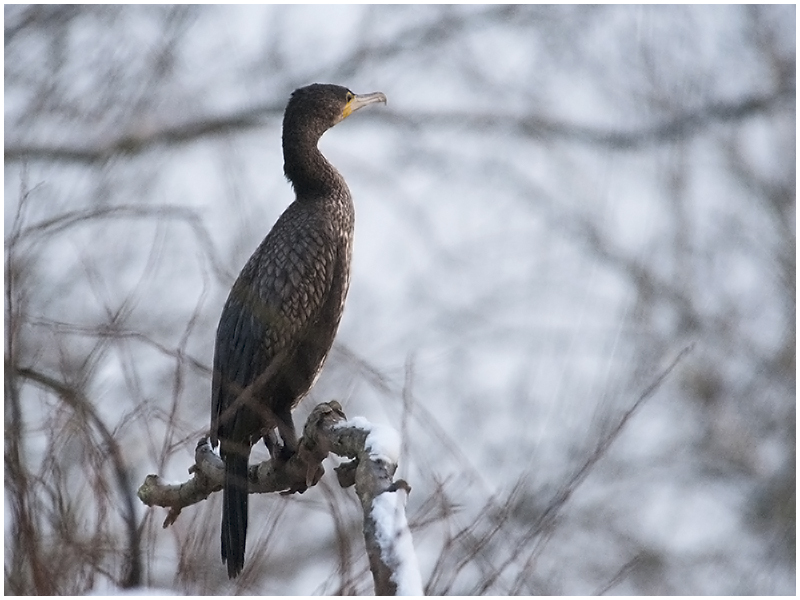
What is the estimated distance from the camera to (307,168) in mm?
4848

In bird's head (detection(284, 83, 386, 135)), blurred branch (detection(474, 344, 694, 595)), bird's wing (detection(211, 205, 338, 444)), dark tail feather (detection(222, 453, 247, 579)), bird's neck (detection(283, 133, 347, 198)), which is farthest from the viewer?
bird's head (detection(284, 83, 386, 135))

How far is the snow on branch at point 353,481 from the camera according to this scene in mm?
2328

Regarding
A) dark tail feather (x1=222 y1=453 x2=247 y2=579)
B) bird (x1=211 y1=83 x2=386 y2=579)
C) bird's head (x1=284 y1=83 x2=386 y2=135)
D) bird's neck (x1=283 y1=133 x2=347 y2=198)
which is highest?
bird's head (x1=284 y1=83 x2=386 y2=135)

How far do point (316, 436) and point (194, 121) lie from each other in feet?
6.83

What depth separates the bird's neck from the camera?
15.9 feet

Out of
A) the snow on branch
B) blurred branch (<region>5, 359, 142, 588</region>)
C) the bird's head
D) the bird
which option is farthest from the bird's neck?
blurred branch (<region>5, 359, 142, 588</region>)

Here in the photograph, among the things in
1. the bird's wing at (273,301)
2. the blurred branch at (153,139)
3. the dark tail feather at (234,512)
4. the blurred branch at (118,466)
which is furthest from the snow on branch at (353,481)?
the blurred branch at (153,139)

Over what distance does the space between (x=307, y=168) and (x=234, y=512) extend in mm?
1575

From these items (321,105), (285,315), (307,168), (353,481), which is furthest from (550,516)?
(321,105)

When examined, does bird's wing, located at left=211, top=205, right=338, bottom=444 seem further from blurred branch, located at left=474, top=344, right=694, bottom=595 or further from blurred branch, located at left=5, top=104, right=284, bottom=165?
→ blurred branch, located at left=474, top=344, right=694, bottom=595

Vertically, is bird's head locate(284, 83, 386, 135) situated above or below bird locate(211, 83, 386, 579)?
above

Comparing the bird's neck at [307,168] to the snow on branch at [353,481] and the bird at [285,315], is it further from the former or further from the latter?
the snow on branch at [353,481]

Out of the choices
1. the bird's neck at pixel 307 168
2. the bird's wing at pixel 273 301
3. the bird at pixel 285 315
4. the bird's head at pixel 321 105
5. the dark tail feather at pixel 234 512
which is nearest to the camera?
the dark tail feather at pixel 234 512

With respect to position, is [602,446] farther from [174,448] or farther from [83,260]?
[83,260]
